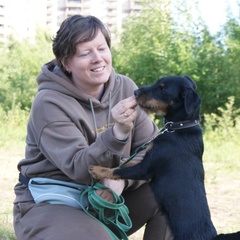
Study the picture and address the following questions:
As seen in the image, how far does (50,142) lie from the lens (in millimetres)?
2986

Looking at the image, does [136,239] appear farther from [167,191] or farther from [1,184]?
[1,184]

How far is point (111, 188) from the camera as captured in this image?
10.2 feet

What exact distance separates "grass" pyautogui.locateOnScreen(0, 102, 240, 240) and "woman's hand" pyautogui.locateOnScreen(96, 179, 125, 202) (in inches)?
60.2

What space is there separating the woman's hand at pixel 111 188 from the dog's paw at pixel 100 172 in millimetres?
82

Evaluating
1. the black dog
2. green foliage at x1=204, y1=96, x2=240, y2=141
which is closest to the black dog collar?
the black dog

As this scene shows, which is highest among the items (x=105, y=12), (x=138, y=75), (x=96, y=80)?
(x=96, y=80)

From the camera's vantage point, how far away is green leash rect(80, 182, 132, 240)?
9.84 ft

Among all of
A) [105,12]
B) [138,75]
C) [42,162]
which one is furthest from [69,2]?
[42,162]

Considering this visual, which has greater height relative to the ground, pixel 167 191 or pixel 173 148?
pixel 173 148

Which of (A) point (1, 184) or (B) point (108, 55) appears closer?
(B) point (108, 55)

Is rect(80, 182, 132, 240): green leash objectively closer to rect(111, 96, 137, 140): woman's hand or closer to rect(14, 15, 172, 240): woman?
rect(14, 15, 172, 240): woman

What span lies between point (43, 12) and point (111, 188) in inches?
665

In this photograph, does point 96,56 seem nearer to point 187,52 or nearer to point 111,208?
point 111,208

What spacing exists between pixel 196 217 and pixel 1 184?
13.6ft
